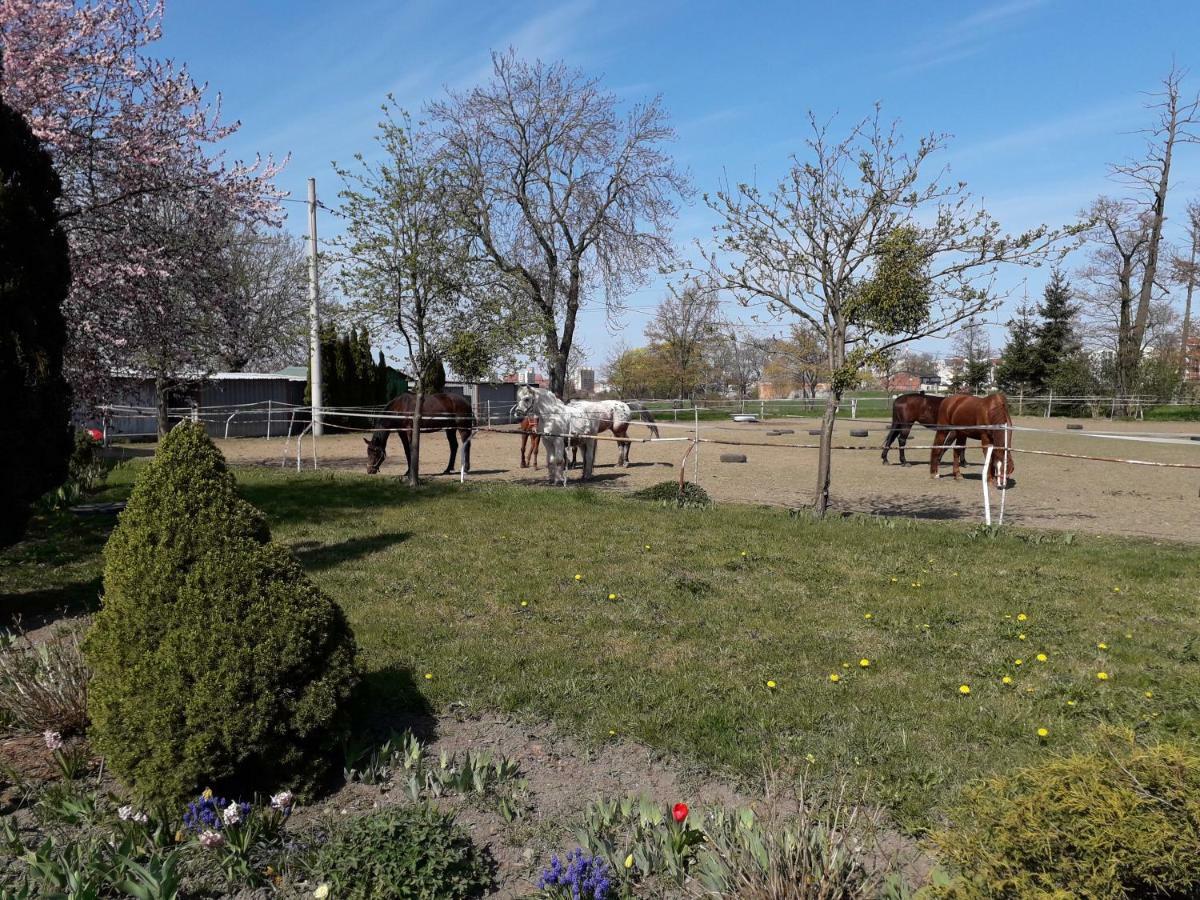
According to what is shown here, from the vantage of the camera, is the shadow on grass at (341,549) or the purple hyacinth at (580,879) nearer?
the purple hyacinth at (580,879)

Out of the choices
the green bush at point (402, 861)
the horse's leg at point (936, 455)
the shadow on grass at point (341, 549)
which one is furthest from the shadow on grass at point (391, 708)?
the horse's leg at point (936, 455)

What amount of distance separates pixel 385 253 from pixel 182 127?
3223 mm

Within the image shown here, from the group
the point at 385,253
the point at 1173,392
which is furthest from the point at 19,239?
the point at 1173,392

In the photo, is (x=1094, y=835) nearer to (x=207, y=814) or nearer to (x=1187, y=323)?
(x=207, y=814)

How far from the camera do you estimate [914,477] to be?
16328mm

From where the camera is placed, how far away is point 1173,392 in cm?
3762

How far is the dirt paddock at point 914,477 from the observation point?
11430 mm

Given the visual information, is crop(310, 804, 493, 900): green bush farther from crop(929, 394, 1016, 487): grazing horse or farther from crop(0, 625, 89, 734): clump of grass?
crop(929, 394, 1016, 487): grazing horse

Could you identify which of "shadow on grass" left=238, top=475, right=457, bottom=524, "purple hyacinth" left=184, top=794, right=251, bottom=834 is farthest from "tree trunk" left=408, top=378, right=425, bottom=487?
"purple hyacinth" left=184, top=794, right=251, bottom=834

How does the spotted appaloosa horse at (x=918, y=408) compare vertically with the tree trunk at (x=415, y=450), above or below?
above

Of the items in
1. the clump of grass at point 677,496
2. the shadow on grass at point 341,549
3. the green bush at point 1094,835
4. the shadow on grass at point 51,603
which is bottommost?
the shadow on grass at point 51,603

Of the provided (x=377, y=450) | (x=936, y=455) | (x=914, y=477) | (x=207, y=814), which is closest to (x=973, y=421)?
(x=936, y=455)

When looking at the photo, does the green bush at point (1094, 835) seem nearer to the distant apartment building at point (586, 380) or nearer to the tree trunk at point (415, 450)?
the tree trunk at point (415, 450)

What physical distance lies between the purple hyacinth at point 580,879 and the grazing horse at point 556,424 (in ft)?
38.3
